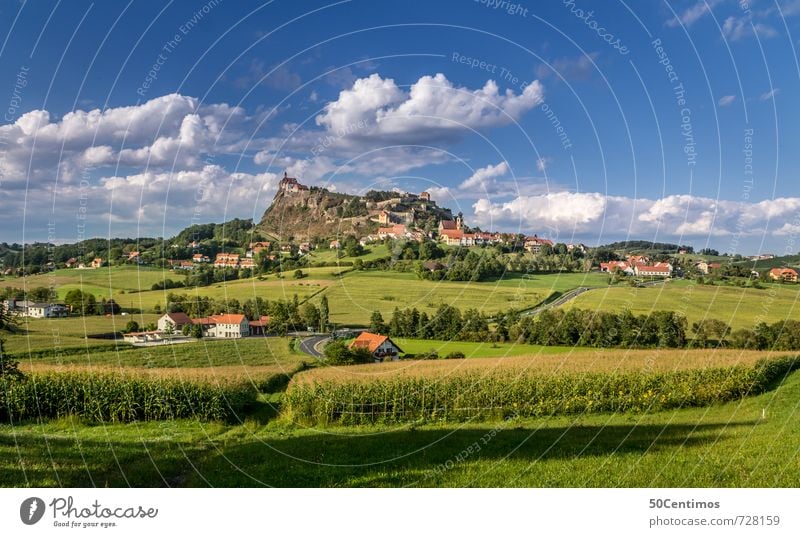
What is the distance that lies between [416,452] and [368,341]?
10.8ft

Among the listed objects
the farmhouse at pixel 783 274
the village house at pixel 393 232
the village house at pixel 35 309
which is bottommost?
the village house at pixel 35 309

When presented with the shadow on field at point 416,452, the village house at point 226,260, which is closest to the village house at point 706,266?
the shadow on field at point 416,452

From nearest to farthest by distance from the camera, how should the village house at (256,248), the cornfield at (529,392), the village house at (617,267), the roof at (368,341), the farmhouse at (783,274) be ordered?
the village house at (256,248), the farmhouse at (783,274), the village house at (617,267), the cornfield at (529,392), the roof at (368,341)

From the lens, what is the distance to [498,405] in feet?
36.6

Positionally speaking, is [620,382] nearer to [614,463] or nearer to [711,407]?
[711,407]

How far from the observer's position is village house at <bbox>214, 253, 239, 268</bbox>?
30.8 feet

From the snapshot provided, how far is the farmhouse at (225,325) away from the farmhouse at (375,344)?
232 centimetres

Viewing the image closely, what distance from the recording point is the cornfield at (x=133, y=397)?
31.9ft

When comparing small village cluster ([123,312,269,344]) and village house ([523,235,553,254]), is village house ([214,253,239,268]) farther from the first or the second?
village house ([523,235,553,254])

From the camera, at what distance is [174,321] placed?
10.3 m

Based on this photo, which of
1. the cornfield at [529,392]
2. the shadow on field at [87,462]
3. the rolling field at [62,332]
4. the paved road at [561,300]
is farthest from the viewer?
the paved road at [561,300]

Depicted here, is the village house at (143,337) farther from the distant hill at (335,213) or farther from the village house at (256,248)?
the distant hill at (335,213)

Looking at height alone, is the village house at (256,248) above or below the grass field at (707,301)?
above

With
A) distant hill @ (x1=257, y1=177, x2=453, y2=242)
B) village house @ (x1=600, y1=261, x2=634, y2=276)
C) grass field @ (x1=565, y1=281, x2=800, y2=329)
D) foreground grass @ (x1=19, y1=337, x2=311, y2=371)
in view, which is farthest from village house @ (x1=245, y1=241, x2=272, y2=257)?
village house @ (x1=600, y1=261, x2=634, y2=276)
